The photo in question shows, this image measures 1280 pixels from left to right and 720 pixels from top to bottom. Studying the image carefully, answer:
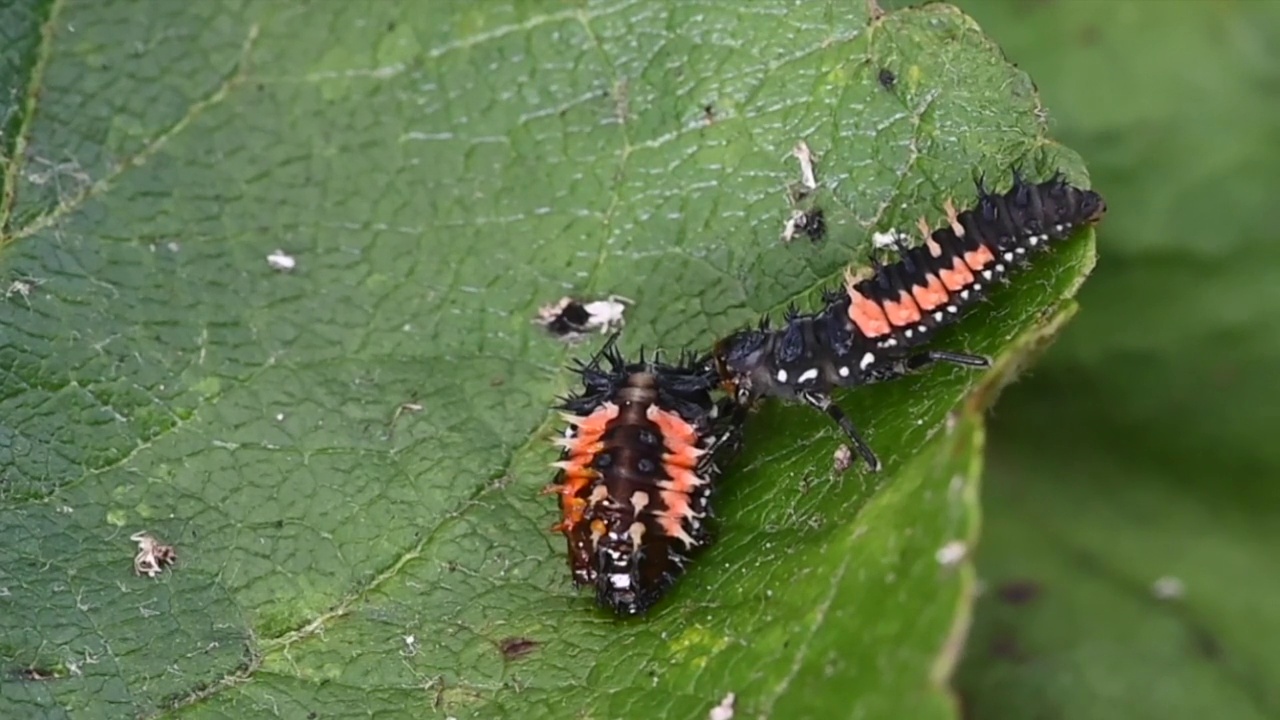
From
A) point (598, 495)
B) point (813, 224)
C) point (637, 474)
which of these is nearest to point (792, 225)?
point (813, 224)

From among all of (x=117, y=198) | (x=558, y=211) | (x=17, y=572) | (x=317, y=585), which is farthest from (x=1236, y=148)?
(x=17, y=572)

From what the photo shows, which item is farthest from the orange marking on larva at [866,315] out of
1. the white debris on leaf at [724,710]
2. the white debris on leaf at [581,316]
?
the white debris on leaf at [724,710]

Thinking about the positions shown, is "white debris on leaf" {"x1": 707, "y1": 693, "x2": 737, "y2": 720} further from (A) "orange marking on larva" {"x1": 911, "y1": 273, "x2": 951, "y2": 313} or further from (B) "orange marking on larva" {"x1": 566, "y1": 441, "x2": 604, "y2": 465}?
(A) "orange marking on larva" {"x1": 911, "y1": 273, "x2": 951, "y2": 313}

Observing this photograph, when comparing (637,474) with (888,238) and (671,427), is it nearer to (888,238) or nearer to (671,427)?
(671,427)

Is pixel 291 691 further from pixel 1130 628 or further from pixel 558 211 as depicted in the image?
pixel 1130 628

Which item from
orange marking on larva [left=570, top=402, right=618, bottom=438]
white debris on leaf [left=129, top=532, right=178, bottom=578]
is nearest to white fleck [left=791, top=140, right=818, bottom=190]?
orange marking on larva [left=570, top=402, right=618, bottom=438]
